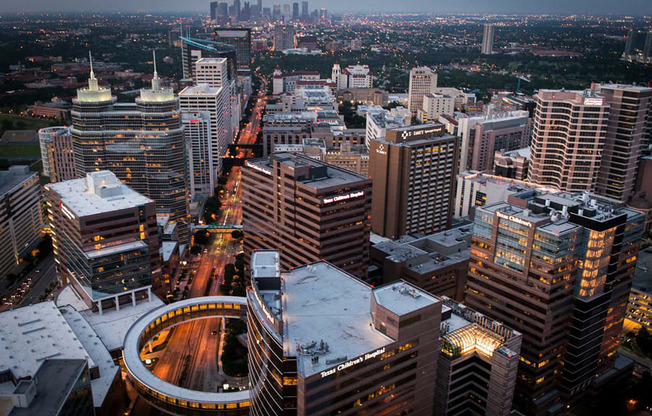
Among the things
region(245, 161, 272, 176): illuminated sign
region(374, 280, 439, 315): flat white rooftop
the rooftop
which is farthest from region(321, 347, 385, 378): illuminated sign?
the rooftop

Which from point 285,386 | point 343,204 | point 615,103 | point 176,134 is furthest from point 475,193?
point 285,386

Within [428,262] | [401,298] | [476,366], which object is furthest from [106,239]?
[476,366]

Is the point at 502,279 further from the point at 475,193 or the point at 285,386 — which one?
the point at 475,193

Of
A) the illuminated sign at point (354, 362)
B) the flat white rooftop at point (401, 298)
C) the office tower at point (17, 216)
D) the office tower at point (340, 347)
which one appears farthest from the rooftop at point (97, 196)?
the illuminated sign at point (354, 362)

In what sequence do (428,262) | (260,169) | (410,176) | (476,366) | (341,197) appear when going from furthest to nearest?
(410,176) → (428,262) → (260,169) → (341,197) → (476,366)

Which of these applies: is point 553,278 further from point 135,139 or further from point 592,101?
point 135,139

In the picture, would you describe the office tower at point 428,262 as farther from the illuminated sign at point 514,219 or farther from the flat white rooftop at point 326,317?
the flat white rooftop at point 326,317

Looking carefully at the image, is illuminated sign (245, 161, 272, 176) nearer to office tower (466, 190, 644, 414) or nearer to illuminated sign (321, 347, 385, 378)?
office tower (466, 190, 644, 414)
